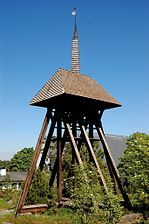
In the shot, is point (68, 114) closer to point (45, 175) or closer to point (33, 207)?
point (45, 175)

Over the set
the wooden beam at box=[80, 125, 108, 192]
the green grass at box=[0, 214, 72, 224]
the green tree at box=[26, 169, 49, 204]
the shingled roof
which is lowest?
the green grass at box=[0, 214, 72, 224]

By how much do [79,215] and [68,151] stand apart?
13.3 m

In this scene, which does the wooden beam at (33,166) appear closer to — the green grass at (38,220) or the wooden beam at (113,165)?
the green grass at (38,220)

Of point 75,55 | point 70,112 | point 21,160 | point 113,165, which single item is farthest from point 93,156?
point 21,160

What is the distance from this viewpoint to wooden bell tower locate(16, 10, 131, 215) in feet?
47.9

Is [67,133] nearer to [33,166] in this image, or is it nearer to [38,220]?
[33,166]

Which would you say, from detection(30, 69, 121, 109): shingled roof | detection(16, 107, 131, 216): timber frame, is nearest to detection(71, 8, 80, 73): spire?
detection(30, 69, 121, 109): shingled roof

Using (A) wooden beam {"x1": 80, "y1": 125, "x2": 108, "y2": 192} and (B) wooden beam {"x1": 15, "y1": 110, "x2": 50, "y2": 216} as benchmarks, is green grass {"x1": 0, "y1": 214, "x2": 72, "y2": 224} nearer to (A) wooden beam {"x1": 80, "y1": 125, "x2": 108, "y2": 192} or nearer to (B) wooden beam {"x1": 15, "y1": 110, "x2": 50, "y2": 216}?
(B) wooden beam {"x1": 15, "y1": 110, "x2": 50, "y2": 216}

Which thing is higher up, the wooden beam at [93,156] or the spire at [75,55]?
the spire at [75,55]

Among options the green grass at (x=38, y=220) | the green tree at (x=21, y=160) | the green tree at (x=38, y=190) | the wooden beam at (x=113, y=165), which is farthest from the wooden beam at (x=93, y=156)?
the green tree at (x=21, y=160)

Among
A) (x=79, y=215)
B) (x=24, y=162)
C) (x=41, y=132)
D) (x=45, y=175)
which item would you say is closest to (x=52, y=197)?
(x=45, y=175)

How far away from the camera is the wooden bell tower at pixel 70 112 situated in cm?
1460

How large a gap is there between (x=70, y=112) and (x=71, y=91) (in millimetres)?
1390

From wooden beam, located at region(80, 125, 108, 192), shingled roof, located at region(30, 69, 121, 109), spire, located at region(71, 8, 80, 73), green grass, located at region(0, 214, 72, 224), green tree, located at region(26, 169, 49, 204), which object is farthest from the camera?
spire, located at region(71, 8, 80, 73)
